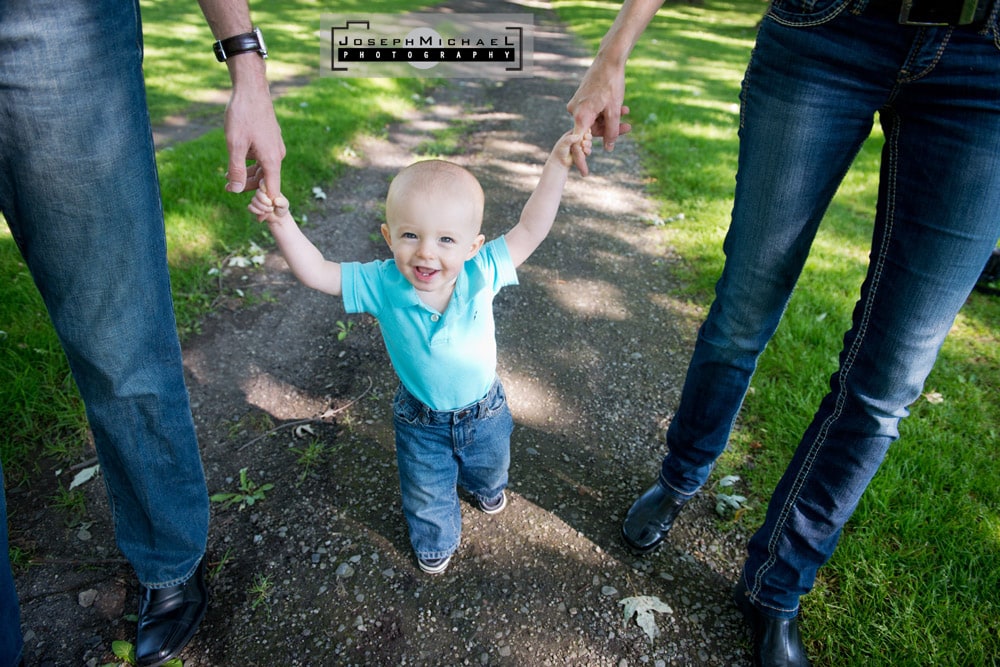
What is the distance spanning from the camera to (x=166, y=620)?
1854mm

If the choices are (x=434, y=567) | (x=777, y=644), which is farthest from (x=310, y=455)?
(x=777, y=644)

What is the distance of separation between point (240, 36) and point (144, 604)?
64.4 inches

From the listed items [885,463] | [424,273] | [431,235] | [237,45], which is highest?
[237,45]

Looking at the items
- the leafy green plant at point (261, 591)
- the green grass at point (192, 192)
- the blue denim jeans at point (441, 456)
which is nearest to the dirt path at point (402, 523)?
the leafy green plant at point (261, 591)

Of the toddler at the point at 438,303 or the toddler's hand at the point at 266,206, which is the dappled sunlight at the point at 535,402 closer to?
the toddler at the point at 438,303

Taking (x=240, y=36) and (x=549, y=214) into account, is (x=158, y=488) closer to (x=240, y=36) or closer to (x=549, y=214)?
(x=240, y=36)

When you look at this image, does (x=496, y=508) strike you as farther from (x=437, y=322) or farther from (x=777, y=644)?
(x=777, y=644)

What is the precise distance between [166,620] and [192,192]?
293 centimetres

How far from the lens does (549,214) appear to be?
6.02 feet

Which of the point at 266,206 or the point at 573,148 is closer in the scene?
the point at 266,206

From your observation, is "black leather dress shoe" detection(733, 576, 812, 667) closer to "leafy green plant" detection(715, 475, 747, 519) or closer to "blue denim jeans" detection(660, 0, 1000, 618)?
"blue denim jeans" detection(660, 0, 1000, 618)

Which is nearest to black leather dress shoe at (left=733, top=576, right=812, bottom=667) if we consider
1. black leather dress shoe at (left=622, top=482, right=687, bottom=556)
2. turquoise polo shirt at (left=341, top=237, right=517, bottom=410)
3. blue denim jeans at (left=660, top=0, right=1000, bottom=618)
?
blue denim jeans at (left=660, top=0, right=1000, bottom=618)

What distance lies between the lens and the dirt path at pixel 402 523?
6.27 ft

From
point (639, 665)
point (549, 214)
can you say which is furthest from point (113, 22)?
point (639, 665)
